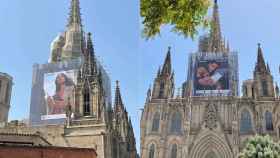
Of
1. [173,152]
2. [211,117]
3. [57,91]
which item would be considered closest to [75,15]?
[57,91]

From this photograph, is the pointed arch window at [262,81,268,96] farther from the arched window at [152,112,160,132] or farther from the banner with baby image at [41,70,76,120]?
the banner with baby image at [41,70,76,120]

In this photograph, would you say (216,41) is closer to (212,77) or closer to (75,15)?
(212,77)

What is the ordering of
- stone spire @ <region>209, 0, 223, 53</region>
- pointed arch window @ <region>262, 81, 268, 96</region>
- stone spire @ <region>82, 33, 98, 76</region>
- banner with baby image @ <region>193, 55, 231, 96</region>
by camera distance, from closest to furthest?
stone spire @ <region>82, 33, 98, 76</region> → banner with baby image @ <region>193, 55, 231, 96</region> → pointed arch window @ <region>262, 81, 268, 96</region> → stone spire @ <region>209, 0, 223, 53</region>

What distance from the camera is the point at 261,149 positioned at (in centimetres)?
3091

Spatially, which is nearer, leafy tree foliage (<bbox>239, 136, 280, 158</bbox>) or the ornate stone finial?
leafy tree foliage (<bbox>239, 136, 280, 158</bbox>)

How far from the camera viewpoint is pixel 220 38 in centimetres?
6353

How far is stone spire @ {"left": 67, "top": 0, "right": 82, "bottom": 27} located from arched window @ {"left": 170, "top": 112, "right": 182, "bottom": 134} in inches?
563

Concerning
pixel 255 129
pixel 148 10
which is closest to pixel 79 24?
pixel 255 129

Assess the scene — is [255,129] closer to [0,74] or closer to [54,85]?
[54,85]

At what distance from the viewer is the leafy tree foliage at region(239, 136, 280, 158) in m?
30.2

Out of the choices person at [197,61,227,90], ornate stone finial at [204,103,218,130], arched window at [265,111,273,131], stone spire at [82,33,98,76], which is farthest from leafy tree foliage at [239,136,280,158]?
person at [197,61,227,90]

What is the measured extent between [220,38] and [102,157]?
130 ft

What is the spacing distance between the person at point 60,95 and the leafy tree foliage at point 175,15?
37.3 meters

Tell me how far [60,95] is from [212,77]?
1586cm
